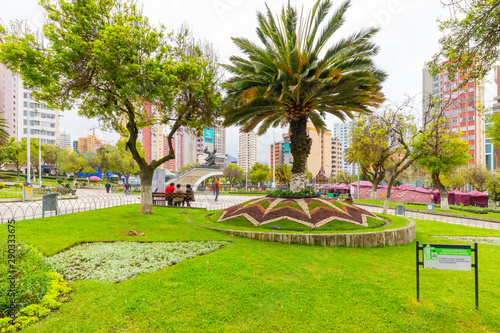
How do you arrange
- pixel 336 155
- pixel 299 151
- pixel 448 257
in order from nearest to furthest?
pixel 448 257
pixel 299 151
pixel 336 155

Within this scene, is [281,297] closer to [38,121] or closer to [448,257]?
[448,257]

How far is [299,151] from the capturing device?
1212 centimetres

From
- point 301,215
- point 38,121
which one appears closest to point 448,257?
point 301,215

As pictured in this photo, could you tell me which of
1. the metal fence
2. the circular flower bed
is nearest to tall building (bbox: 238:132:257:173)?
the metal fence

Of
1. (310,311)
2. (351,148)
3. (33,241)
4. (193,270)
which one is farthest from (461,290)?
(351,148)

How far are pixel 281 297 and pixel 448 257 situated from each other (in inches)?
113

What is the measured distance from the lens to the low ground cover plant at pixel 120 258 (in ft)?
17.0

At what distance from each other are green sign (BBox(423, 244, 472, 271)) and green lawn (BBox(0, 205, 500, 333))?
0.81 m

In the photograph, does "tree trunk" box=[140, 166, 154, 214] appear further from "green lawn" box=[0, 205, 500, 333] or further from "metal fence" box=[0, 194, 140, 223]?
"green lawn" box=[0, 205, 500, 333]

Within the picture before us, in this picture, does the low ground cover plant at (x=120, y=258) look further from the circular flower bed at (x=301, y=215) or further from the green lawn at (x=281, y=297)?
the circular flower bed at (x=301, y=215)

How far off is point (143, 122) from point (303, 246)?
9578 mm

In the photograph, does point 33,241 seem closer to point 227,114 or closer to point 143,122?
point 143,122

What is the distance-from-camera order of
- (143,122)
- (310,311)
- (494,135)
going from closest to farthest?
(310,311) < (143,122) < (494,135)

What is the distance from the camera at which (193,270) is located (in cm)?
545
